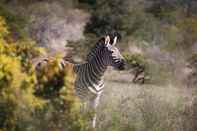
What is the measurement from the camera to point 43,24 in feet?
95.5

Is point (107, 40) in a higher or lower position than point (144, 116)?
higher

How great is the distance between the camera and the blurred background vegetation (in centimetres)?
512

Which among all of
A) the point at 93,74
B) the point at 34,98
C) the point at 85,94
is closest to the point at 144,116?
the point at 85,94

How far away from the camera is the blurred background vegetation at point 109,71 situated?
512 centimetres

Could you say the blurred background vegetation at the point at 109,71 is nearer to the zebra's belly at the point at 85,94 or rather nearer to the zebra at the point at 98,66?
the zebra's belly at the point at 85,94

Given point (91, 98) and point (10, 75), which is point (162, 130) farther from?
point (10, 75)

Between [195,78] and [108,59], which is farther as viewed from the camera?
[195,78]

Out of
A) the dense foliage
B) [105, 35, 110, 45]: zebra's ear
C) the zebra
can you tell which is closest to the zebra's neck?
the zebra

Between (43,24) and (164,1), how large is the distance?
19498 mm

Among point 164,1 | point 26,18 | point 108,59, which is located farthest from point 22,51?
point 164,1

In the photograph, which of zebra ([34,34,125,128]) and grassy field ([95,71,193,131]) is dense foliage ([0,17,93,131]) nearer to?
grassy field ([95,71,193,131])

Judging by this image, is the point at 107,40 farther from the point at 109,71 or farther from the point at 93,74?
the point at 109,71

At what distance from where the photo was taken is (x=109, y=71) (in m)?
19.1

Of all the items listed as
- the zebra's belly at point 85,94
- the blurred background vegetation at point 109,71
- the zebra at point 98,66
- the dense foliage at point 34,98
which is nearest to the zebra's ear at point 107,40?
the zebra at point 98,66
